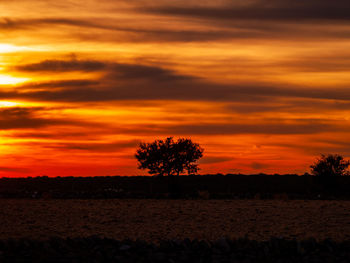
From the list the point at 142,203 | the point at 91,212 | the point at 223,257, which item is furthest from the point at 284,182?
the point at 223,257

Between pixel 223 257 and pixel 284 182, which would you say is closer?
pixel 223 257

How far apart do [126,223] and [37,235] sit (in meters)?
5.75

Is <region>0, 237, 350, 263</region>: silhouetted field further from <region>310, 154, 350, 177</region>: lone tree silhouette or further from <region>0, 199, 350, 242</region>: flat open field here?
<region>310, 154, 350, 177</region>: lone tree silhouette

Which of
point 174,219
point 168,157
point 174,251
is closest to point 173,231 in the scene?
point 174,219

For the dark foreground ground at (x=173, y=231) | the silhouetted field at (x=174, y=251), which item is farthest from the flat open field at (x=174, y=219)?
the silhouetted field at (x=174, y=251)

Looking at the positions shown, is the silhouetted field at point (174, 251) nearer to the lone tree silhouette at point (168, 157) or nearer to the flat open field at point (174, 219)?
the flat open field at point (174, 219)

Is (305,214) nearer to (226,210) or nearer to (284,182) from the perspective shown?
(226,210)

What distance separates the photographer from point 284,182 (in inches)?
3679

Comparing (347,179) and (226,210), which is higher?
(347,179)

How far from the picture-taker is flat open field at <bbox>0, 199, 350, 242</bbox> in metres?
27.2

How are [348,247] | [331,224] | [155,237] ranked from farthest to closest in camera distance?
[331,224] < [155,237] < [348,247]

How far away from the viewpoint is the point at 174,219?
32.9m

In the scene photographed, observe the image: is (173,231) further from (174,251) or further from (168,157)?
(168,157)

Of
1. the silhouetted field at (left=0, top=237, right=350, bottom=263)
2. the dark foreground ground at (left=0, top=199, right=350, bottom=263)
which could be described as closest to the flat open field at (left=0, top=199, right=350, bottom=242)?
the dark foreground ground at (left=0, top=199, right=350, bottom=263)
